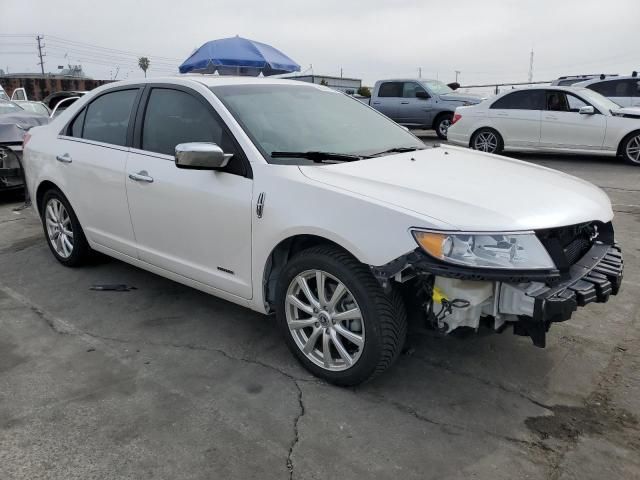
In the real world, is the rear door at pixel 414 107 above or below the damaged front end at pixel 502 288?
above

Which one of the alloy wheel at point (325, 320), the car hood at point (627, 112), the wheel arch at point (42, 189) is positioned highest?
the car hood at point (627, 112)

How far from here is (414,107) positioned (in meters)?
15.5

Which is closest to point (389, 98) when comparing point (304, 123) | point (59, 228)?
point (59, 228)

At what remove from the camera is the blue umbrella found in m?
12.7

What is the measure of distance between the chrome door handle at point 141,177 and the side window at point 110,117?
380 millimetres

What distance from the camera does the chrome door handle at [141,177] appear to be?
3827 mm

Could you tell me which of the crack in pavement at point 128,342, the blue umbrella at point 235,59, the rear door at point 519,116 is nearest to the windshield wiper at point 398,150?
the crack in pavement at point 128,342

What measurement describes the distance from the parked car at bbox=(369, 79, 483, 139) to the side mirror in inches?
500

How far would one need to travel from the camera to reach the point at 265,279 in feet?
10.9

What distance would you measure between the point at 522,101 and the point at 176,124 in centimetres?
942

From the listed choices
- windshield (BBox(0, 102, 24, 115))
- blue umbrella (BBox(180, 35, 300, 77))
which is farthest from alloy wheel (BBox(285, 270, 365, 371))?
blue umbrella (BBox(180, 35, 300, 77))

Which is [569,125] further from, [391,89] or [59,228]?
[59,228]

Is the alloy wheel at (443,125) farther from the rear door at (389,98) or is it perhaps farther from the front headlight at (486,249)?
the front headlight at (486,249)

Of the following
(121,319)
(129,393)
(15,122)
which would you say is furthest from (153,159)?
(15,122)
